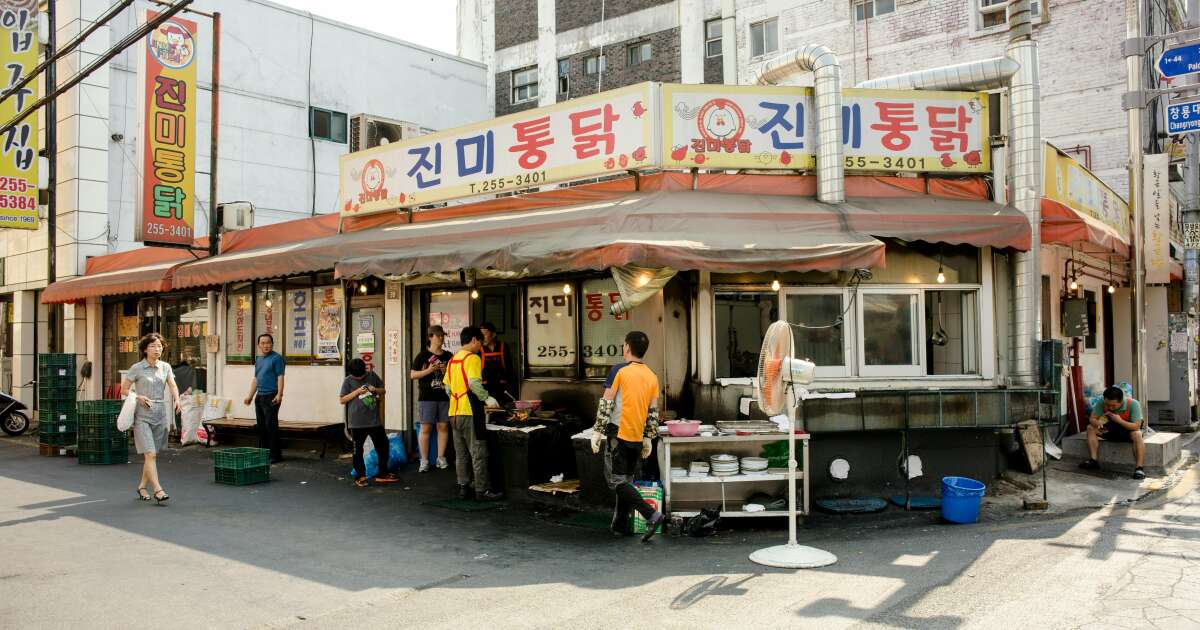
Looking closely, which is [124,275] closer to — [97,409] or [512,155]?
[97,409]

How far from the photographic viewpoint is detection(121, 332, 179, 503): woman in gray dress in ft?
31.6

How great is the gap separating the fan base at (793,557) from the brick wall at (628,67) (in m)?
22.4

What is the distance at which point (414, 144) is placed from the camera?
488 inches

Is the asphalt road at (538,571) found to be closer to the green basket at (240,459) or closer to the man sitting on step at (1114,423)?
the green basket at (240,459)

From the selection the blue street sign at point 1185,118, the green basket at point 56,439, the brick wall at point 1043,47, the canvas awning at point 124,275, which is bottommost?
the green basket at point 56,439

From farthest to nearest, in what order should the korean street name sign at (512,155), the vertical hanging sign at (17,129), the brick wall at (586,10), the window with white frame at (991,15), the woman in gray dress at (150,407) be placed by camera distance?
1. the brick wall at (586,10)
2. the window with white frame at (991,15)
3. the vertical hanging sign at (17,129)
4. the korean street name sign at (512,155)
5. the woman in gray dress at (150,407)

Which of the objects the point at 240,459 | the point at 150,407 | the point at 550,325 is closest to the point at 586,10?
the point at 550,325

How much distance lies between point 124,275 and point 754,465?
13593 mm

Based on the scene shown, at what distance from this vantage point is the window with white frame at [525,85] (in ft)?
104

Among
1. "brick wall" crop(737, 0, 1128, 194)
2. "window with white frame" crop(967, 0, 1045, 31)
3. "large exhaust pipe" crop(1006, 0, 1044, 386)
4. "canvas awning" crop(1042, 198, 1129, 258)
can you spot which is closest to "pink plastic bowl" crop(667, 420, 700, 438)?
"large exhaust pipe" crop(1006, 0, 1044, 386)

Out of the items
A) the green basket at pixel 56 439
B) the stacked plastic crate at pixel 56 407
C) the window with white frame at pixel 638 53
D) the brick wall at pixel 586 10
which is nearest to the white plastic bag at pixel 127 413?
the stacked plastic crate at pixel 56 407

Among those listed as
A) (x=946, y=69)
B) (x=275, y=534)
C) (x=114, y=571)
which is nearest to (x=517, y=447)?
(x=275, y=534)

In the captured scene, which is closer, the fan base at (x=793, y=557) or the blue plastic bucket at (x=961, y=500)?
the fan base at (x=793, y=557)

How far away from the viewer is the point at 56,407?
14.1 m
